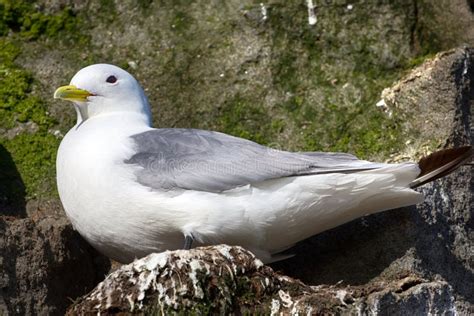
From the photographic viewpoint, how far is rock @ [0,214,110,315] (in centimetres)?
474

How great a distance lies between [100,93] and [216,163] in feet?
2.64

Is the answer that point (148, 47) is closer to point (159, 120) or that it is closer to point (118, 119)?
point (159, 120)

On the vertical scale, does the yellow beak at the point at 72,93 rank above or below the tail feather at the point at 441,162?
above

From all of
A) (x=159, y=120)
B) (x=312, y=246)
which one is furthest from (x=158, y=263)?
(x=159, y=120)

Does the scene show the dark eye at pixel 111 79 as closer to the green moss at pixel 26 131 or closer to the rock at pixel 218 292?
the green moss at pixel 26 131

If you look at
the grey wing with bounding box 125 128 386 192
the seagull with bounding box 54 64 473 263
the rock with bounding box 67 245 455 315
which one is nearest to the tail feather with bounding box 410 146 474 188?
the seagull with bounding box 54 64 473 263

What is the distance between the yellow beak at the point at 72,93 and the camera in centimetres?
520

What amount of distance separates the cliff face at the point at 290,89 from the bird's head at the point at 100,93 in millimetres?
534

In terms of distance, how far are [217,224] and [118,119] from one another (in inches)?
A: 32.0

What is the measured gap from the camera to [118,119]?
5.19 m

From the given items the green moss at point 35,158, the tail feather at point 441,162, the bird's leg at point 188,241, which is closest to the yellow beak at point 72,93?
the green moss at point 35,158

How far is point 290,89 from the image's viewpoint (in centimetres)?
618

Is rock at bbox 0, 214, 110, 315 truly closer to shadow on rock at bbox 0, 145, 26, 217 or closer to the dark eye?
shadow on rock at bbox 0, 145, 26, 217

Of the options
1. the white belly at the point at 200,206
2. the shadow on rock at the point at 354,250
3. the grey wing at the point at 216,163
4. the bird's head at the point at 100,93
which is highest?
the bird's head at the point at 100,93
